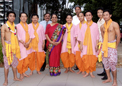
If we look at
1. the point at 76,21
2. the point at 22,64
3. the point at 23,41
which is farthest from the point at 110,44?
the point at 22,64

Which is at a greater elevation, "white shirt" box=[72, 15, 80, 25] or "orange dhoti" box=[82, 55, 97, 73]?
"white shirt" box=[72, 15, 80, 25]

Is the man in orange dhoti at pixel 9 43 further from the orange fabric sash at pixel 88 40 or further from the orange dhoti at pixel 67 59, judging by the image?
the orange fabric sash at pixel 88 40

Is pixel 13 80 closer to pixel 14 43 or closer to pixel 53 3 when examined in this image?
pixel 14 43

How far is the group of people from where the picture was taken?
4.62 meters

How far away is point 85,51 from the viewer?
5508mm

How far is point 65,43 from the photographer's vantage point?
6.12 meters

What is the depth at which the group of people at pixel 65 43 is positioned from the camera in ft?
15.2

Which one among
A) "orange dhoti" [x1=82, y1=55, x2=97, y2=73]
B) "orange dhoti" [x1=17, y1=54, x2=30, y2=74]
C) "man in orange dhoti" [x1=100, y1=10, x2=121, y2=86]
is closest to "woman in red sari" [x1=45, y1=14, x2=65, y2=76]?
"orange dhoti" [x1=17, y1=54, x2=30, y2=74]

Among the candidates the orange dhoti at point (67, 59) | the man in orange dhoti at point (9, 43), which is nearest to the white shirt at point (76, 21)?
the orange dhoti at point (67, 59)

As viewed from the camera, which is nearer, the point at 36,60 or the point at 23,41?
the point at 23,41

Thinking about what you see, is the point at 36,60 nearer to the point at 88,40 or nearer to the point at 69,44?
the point at 69,44

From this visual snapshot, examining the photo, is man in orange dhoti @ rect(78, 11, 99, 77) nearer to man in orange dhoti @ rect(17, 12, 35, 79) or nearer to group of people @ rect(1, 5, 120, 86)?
group of people @ rect(1, 5, 120, 86)

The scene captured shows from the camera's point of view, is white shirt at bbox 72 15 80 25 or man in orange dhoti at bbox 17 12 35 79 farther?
white shirt at bbox 72 15 80 25

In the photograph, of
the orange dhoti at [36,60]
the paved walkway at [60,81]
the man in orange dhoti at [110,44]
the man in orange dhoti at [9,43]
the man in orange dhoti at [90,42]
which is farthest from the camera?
the orange dhoti at [36,60]
